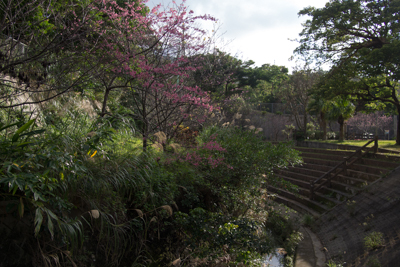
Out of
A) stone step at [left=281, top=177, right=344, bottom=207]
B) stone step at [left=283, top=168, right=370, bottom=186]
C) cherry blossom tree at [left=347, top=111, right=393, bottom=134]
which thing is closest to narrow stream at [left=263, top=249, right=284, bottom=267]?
stone step at [left=281, top=177, right=344, bottom=207]

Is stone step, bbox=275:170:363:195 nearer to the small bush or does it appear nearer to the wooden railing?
the wooden railing

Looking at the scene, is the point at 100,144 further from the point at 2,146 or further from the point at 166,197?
the point at 166,197

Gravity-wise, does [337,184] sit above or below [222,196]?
below

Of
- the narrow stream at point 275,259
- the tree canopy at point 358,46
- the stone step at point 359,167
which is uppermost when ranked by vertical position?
the tree canopy at point 358,46

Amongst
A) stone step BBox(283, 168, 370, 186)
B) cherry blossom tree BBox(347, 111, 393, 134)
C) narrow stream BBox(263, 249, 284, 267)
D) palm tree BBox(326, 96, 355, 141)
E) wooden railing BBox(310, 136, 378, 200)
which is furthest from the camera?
cherry blossom tree BBox(347, 111, 393, 134)

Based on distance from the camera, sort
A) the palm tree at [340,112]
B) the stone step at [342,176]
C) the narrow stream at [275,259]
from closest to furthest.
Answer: the narrow stream at [275,259] → the stone step at [342,176] → the palm tree at [340,112]

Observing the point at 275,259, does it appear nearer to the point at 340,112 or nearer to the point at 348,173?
the point at 348,173

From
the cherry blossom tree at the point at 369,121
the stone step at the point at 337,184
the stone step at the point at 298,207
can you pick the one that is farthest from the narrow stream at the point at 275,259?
the cherry blossom tree at the point at 369,121

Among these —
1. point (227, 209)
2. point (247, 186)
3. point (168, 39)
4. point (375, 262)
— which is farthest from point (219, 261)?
point (168, 39)

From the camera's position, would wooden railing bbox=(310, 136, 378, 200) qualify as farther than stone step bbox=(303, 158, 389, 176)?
Yes

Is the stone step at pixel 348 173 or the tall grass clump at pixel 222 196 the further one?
the stone step at pixel 348 173

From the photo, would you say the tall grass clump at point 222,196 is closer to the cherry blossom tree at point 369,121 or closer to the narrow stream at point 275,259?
the narrow stream at point 275,259

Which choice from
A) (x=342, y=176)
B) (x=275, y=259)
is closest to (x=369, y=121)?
(x=342, y=176)

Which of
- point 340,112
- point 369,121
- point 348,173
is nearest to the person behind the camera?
point 348,173
